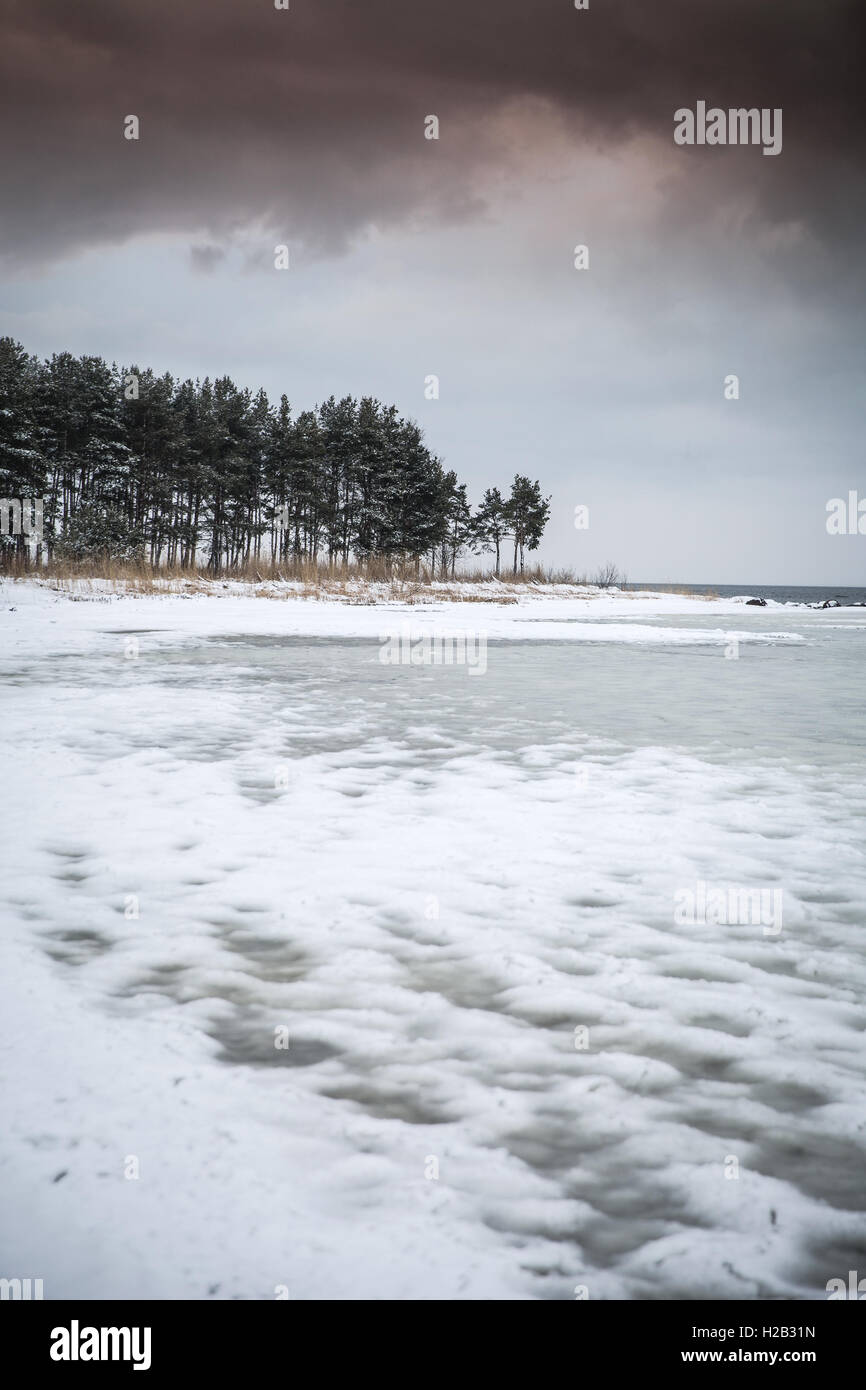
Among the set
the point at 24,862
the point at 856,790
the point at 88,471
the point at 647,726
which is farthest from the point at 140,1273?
the point at 88,471

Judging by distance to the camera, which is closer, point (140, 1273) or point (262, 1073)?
point (140, 1273)

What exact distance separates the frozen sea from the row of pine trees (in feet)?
123

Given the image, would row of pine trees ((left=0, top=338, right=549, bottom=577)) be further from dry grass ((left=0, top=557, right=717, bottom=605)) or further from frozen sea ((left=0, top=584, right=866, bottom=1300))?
frozen sea ((left=0, top=584, right=866, bottom=1300))

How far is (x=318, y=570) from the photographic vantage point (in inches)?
1277

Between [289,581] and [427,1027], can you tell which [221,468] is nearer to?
[289,581]

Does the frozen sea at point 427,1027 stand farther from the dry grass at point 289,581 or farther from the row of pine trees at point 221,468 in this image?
the row of pine trees at point 221,468

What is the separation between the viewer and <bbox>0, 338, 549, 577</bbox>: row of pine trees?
152 feet

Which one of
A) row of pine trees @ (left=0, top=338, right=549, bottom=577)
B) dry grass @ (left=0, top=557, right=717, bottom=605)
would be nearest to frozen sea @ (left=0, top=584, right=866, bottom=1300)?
dry grass @ (left=0, top=557, right=717, bottom=605)

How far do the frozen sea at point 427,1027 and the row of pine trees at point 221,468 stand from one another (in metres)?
37.4

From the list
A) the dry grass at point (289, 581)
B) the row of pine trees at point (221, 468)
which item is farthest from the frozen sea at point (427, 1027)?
the row of pine trees at point (221, 468)

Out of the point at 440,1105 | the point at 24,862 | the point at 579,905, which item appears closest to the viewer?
the point at 440,1105
